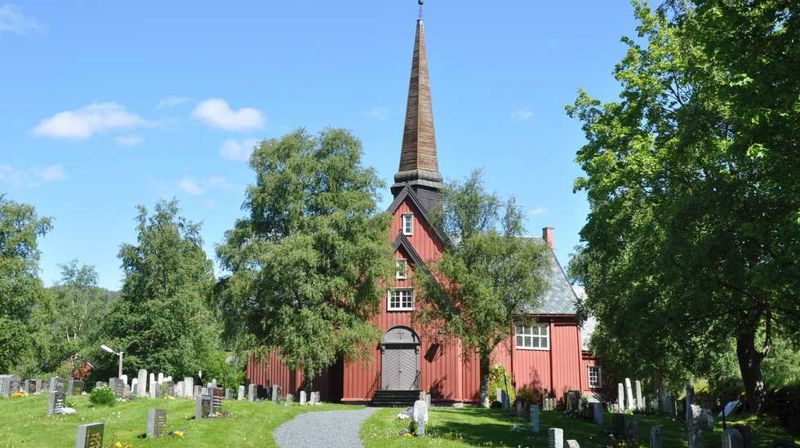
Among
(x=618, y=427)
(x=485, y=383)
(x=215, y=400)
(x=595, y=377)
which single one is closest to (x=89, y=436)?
(x=215, y=400)

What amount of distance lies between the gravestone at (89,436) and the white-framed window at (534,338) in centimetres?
3144

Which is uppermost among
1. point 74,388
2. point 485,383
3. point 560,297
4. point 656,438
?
point 560,297

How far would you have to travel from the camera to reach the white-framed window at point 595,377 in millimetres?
46162

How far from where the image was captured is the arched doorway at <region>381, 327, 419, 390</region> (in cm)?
4047

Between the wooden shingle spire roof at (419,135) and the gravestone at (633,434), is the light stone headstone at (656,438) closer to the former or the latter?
the gravestone at (633,434)

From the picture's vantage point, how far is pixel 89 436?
611 inches

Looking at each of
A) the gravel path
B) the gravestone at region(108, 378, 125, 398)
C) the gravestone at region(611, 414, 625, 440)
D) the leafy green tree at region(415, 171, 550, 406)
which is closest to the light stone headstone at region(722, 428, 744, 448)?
the gravestone at region(611, 414, 625, 440)

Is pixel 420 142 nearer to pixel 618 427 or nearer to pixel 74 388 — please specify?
pixel 74 388

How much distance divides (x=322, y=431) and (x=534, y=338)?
23.8 m

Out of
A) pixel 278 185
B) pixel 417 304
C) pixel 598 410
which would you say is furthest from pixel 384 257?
pixel 598 410

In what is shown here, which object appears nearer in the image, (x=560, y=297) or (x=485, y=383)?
(x=485, y=383)

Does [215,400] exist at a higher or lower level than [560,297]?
lower

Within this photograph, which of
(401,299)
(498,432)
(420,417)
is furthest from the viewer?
(401,299)

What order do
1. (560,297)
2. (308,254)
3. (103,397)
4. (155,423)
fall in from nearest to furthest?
(155,423)
(103,397)
(308,254)
(560,297)
